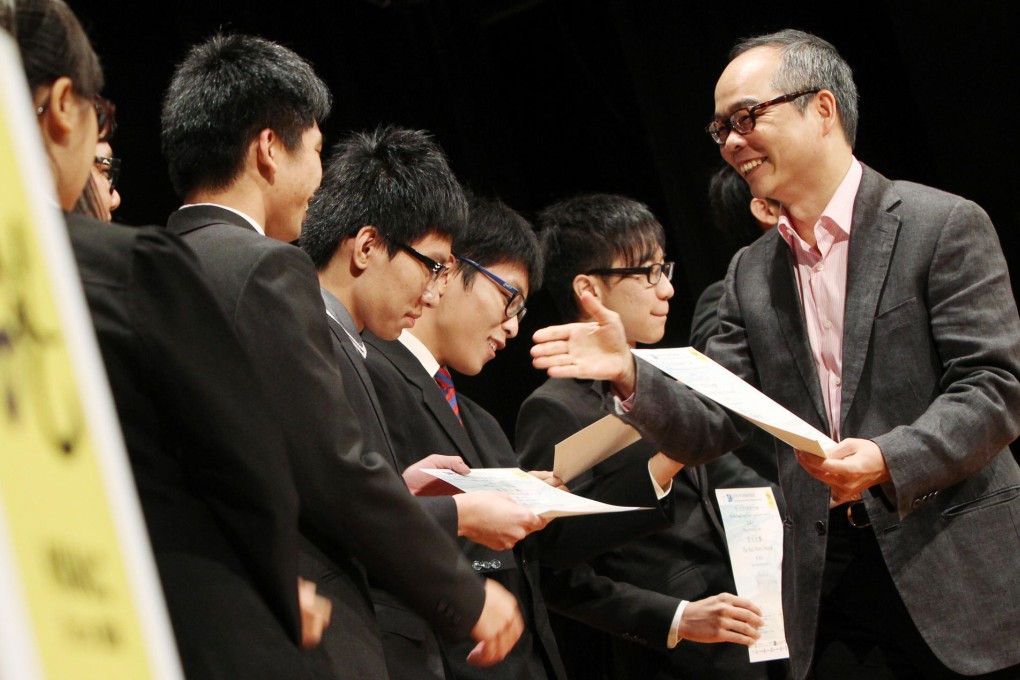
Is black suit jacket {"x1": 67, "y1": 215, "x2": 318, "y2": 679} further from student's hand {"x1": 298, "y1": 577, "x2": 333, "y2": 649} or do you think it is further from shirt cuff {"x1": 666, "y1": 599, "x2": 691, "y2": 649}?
shirt cuff {"x1": 666, "y1": 599, "x2": 691, "y2": 649}

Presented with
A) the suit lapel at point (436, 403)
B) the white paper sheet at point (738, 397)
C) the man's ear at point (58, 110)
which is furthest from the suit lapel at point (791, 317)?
the man's ear at point (58, 110)

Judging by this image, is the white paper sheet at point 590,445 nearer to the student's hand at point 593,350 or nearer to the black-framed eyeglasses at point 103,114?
the student's hand at point 593,350

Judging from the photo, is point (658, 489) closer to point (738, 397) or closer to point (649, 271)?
point (738, 397)

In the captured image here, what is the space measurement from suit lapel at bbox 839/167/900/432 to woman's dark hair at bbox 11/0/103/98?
5.14 feet

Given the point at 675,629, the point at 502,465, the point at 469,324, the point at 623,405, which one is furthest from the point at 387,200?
the point at 675,629

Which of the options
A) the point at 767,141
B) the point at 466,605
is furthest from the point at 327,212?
the point at 466,605

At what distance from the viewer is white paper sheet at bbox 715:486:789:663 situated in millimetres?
2824

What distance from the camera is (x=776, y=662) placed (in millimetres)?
3014

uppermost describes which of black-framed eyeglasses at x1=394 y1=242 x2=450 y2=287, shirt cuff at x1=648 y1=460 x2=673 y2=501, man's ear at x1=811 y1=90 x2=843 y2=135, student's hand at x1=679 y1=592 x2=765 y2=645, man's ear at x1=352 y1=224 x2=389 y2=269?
man's ear at x1=811 y1=90 x2=843 y2=135

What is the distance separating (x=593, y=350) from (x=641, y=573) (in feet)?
3.26

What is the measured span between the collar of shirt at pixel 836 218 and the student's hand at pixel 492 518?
97 cm

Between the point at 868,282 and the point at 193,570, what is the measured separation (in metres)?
1.58

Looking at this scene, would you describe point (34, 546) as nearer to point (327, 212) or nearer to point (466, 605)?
point (466, 605)

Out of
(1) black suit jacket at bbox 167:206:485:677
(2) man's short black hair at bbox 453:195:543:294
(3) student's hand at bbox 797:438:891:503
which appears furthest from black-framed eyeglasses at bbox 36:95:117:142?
(2) man's short black hair at bbox 453:195:543:294
